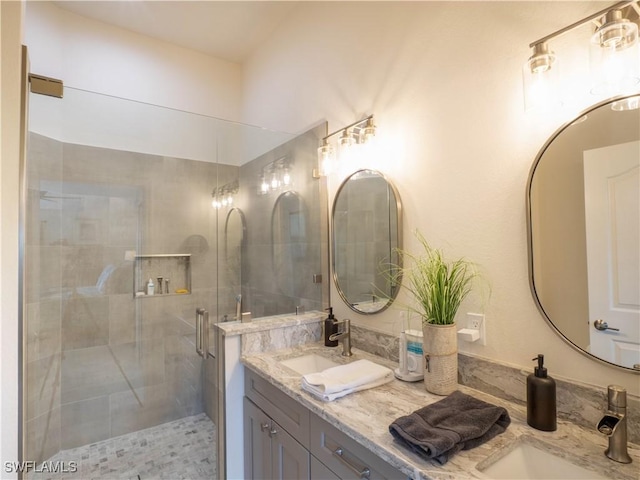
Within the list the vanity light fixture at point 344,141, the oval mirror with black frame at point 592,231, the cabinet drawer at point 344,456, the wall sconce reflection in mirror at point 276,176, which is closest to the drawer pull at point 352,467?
the cabinet drawer at point 344,456

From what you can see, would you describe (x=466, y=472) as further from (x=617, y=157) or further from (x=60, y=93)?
(x=60, y=93)

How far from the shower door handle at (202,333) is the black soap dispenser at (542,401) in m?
1.77

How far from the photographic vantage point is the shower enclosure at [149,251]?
1946 millimetres

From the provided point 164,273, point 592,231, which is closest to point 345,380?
point 592,231

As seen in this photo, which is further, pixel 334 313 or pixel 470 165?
pixel 334 313

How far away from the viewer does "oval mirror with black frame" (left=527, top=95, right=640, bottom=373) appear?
92 cm

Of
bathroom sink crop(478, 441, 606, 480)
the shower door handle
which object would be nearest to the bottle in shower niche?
the shower door handle

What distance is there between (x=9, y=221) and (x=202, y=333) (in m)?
1.24

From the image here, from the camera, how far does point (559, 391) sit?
1049 mm

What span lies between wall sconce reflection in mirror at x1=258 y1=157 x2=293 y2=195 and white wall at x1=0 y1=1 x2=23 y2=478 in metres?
1.35

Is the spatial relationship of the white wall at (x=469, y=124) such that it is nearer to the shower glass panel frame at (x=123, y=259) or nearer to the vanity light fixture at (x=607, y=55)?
the vanity light fixture at (x=607, y=55)

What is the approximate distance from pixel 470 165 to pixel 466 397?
881mm

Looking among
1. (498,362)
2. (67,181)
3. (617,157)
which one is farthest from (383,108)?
(67,181)

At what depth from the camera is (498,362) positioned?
1206mm
